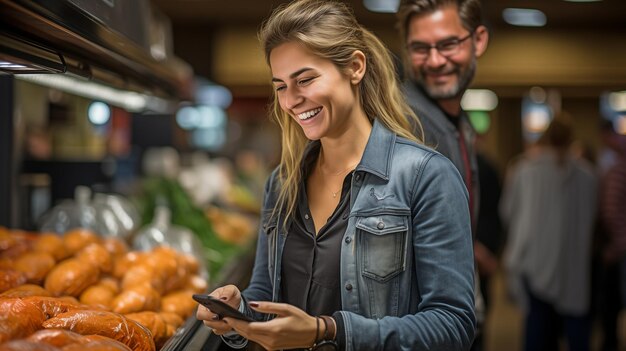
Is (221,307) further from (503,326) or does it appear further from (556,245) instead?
(503,326)

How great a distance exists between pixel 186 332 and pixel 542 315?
14.2 feet

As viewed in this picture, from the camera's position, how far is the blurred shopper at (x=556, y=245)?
5.96 meters

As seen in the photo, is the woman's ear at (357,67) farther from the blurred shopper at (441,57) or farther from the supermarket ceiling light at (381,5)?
the supermarket ceiling light at (381,5)

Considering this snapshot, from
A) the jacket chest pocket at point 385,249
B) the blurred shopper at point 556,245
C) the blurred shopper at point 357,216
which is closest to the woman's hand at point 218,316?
the blurred shopper at point 357,216

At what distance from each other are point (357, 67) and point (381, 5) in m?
8.04

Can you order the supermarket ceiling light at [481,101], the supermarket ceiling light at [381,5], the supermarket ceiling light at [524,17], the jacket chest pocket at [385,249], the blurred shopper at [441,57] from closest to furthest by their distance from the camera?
the jacket chest pocket at [385,249] → the blurred shopper at [441,57] → the supermarket ceiling light at [381,5] → the supermarket ceiling light at [524,17] → the supermarket ceiling light at [481,101]

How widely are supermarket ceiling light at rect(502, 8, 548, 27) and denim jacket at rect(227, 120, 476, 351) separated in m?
8.74

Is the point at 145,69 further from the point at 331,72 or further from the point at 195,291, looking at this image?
the point at 331,72

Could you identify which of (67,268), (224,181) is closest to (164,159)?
(224,181)

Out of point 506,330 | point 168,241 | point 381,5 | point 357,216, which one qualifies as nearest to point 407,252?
point 357,216

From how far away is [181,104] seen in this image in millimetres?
8000

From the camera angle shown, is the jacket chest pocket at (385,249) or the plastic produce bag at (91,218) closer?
the jacket chest pocket at (385,249)


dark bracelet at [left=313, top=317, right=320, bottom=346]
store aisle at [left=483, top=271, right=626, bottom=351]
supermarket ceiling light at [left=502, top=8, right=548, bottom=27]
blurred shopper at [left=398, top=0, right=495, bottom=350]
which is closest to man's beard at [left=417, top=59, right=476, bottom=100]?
blurred shopper at [left=398, top=0, right=495, bottom=350]

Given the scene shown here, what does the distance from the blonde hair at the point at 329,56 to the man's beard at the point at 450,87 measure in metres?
0.34
